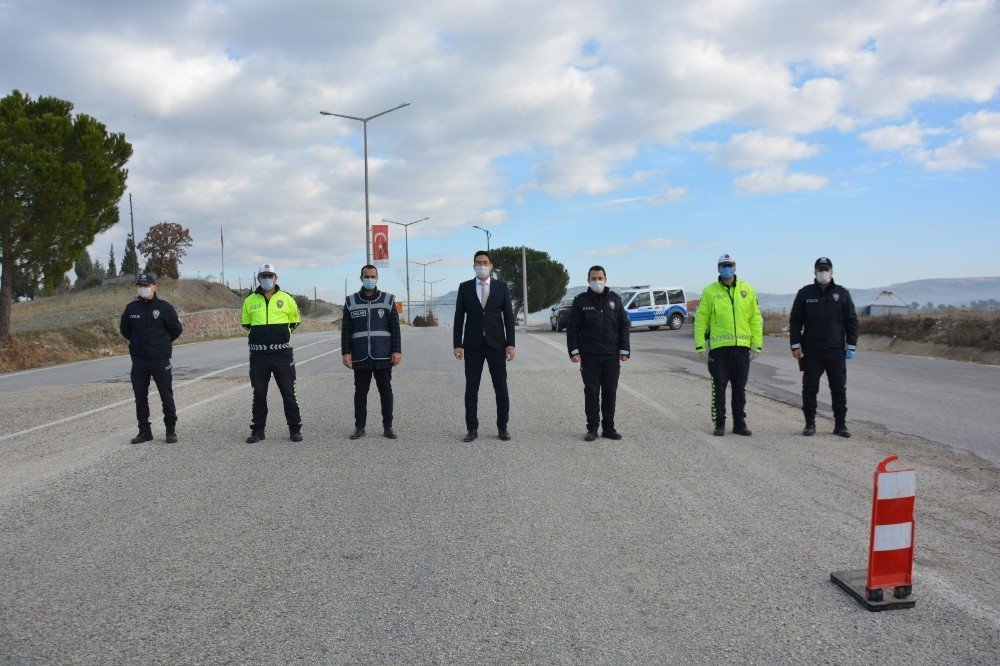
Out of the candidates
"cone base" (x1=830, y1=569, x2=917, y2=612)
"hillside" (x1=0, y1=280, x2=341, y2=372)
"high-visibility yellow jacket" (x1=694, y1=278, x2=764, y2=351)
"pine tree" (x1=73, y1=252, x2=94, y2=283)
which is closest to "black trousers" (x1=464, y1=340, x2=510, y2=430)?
"high-visibility yellow jacket" (x1=694, y1=278, x2=764, y2=351)

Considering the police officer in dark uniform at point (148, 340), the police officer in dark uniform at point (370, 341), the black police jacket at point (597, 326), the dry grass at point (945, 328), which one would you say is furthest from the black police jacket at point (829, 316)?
the dry grass at point (945, 328)

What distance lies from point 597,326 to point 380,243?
32.6 metres

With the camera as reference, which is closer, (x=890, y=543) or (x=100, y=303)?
(x=890, y=543)

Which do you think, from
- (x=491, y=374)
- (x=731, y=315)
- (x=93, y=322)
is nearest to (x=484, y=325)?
(x=491, y=374)

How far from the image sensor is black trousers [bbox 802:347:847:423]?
8258mm

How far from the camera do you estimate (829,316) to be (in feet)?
27.3

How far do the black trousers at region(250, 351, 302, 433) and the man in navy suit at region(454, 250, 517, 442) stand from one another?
1834mm

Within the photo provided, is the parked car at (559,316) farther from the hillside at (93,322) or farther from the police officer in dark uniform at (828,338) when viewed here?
the police officer in dark uniform at (828,338)

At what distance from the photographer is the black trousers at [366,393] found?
27.1 feet

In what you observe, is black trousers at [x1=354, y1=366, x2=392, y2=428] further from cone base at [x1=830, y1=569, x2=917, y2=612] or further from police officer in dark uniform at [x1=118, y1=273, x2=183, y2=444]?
cone base at [x1=830, y1=569, x2=917, y2=612]

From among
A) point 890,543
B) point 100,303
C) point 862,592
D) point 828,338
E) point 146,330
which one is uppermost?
point 100,303

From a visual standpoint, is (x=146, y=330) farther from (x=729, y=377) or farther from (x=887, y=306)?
(x=887, y=306)

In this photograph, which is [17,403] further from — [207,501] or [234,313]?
[234,313]

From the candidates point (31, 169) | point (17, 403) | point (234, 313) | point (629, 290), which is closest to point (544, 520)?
point (17, 403)
